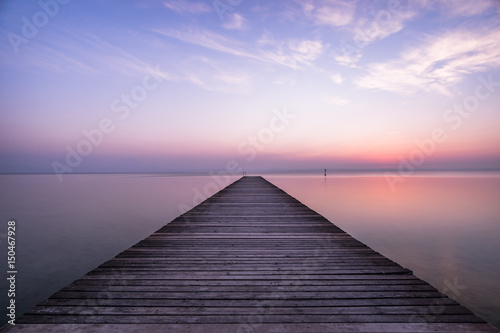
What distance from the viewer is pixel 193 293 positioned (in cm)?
260

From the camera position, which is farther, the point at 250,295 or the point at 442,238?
the point at 442,238

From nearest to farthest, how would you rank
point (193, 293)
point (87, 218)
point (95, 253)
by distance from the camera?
point (193, 293), point (95, 253), point (87, 218)

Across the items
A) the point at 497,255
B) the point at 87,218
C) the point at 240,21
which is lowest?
the point at 497,255

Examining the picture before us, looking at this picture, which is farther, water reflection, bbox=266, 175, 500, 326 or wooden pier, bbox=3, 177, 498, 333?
water reflection, bbox=266, 175, 500, 326

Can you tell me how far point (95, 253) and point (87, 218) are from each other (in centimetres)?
631

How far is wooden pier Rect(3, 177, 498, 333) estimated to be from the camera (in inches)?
83.4

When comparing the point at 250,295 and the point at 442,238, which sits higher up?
the point at 250,295

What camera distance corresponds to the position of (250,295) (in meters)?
2.57

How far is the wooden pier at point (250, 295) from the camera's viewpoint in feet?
6.95

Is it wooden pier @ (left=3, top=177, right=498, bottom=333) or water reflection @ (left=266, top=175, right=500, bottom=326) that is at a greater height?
wooden pier @ (left=3, top=177, right=498, bottom=333)

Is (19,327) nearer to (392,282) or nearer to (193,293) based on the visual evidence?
(193,293)

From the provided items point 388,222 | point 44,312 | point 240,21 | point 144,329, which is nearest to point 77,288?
point 44,312

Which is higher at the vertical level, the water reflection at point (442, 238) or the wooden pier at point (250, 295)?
the wooden pier at point (250, 295)

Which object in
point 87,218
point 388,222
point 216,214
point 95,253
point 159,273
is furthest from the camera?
point 87,218
